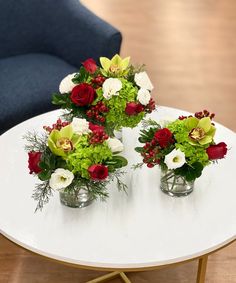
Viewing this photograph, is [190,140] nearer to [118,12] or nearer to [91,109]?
[91,109]

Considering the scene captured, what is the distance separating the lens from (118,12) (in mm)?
5320

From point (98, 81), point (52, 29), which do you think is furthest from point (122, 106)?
point (52, 29)

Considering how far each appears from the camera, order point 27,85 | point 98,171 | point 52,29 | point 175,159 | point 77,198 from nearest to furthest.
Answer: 1. point 98,171
2. point 175,159
3. point 77,198
4. point 27,85
5. point 52,29

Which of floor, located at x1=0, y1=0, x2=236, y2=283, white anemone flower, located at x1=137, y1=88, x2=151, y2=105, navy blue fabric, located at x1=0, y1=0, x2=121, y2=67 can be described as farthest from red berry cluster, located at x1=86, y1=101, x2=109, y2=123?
navy blue fabric, located at x1=0, y1=0, x2=121, y2=67

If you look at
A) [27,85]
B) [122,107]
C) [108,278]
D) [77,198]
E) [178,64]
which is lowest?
[108,278]

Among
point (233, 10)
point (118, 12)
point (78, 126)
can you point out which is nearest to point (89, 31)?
point (78, 126)

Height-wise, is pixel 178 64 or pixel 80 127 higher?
pixel 80 127

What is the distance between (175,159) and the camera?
169 cm

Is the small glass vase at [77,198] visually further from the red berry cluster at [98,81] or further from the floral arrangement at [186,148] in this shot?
the red berry cluster at [98,81]

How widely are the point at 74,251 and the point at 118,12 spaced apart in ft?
13.4

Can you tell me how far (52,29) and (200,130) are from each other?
5.72 ft

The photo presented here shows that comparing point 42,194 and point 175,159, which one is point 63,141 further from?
point 175,159

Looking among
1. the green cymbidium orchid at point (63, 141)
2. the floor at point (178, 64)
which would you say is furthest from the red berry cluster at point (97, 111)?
the floor at point (178, 64)

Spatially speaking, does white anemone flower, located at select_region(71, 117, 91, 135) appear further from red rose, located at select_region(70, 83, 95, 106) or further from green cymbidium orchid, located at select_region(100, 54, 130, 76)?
green cymbidium orchid, located at select_region(100, 54, 130, 76)
